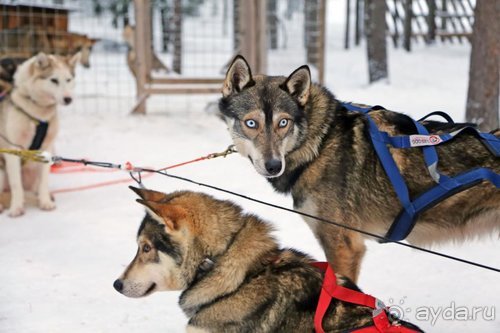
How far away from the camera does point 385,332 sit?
205 centimetres

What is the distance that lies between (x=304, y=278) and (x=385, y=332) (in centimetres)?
44

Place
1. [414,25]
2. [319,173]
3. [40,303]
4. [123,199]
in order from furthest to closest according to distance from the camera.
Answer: [414,25], [123,199], [40,303], [319,173]

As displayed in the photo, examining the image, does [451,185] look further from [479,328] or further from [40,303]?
[40,303]

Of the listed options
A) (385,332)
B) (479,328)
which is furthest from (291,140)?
(479,328)

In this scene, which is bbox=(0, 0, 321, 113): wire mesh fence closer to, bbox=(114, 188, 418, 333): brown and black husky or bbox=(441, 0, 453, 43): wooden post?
bbox=(114, 188, 418, 333): brown and black husky

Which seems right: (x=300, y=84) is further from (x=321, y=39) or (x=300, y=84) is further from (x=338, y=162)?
(x=321, y=39)

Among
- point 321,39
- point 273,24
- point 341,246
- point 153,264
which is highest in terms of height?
point 273,24

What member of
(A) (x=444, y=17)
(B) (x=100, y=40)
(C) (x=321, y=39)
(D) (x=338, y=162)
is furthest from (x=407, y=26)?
(D) (x=338, y=162)

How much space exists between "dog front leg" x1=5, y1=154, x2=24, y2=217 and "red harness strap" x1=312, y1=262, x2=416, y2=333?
12.5 ft

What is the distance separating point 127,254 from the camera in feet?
14.2

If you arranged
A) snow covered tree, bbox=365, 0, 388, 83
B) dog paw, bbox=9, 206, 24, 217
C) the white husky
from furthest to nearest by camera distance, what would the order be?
snow covered tree, bbox=365, 0, 388, 83 < the white husky < dog paw, bbox=9, 206, 24, 217

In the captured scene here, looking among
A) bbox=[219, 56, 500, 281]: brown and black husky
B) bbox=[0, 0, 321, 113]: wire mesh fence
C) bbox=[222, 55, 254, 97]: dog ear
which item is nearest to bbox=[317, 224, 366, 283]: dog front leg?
bbox=[219, 56, 500, 281]: brown and black husky

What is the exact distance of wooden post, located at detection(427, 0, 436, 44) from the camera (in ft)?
53.9

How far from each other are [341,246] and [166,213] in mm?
1057
